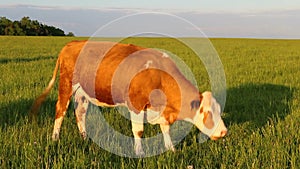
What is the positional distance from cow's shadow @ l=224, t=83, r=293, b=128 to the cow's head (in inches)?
58.6

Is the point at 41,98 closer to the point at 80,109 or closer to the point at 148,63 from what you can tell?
the point at 80,109

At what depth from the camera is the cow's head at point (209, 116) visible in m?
4.36

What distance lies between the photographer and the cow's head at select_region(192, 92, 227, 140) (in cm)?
436

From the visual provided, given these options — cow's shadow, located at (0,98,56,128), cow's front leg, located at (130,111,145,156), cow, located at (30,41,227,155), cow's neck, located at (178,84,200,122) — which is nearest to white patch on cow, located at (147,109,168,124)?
cow, located at (30,41,227,155)

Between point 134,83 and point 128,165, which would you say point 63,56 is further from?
point 128,165

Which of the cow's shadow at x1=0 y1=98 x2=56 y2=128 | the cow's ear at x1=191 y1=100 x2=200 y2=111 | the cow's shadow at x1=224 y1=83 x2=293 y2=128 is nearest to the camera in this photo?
the cow's ear at x1=191 y1=100 x2=200 y2=111

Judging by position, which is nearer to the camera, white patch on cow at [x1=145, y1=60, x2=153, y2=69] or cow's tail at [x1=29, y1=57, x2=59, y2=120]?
white patch on cow at [x1=145, y1=60, x2=153, y2=69]

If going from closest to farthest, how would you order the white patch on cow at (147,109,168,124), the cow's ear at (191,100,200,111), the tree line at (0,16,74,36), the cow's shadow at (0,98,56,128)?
the cow's ear at (191,100,200,111) → the white patch on cow at (147,109,168,124) → the cow's shadow at (0,98,56,128) → the tree line at (0,16,74,36)

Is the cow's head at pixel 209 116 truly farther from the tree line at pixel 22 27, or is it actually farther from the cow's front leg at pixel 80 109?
the tree line at pixel 22 27

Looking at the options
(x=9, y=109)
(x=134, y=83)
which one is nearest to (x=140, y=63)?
(x=134, y=83)

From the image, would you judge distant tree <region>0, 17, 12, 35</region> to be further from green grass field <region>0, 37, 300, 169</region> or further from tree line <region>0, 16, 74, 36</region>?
green grass field <region>0, 37, 300, 169</region>

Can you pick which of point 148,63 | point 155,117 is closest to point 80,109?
point 155,117

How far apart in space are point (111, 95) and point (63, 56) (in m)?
1.07

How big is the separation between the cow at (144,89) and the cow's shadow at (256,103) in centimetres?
160
